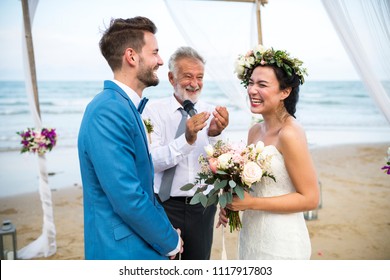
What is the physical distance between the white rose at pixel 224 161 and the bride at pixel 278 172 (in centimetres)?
26

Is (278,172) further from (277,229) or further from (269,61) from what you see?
(269,61)

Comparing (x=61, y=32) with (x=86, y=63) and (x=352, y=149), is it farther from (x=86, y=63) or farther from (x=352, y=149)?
(x=352, y=149)

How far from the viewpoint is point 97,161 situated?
160cm

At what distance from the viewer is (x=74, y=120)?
48.7 ft

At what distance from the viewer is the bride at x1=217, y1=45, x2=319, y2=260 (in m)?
2.09

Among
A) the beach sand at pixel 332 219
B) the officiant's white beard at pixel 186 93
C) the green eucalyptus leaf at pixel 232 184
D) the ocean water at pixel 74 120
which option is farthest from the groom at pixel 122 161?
the ocean water at pixel 74 120

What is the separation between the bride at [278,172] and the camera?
2.09m

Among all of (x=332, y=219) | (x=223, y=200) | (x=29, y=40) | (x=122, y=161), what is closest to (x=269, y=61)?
(x=223, y=200)

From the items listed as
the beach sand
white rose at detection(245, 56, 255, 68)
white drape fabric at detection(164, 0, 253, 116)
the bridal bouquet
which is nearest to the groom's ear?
white rose at detection(245, 56, 255, 68)

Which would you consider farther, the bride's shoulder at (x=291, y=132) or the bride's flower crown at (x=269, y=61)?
the bride's flower crown at (x=269, y=61)

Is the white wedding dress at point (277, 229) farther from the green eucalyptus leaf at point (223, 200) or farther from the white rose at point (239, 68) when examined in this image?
the white rose at point (239, 68)

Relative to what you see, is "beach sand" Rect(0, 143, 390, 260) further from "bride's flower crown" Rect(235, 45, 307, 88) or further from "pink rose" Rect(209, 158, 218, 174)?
"bride's flower crown" Rect(235, 45, 307, 88)

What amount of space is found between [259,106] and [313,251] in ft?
9.60

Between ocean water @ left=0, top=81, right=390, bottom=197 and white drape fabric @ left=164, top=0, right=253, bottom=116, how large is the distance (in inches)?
50.7
